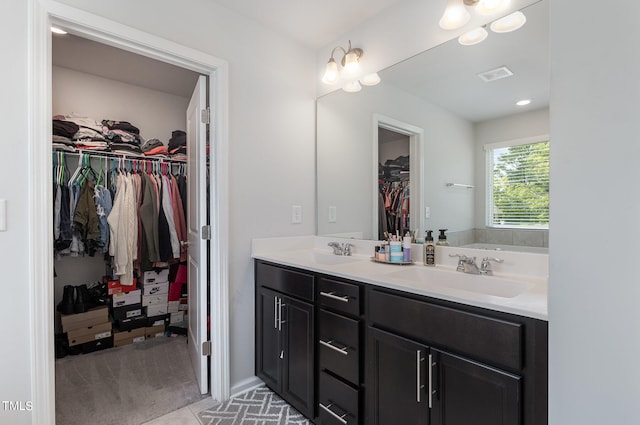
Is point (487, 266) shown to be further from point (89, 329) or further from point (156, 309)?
point (89, 329)

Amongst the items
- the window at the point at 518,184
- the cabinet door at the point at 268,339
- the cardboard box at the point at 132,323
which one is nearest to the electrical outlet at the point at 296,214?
the cabinet door at the point at 268,339

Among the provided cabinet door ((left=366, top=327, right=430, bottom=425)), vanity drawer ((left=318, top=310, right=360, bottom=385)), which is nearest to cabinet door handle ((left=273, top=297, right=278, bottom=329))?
vanity drawer ((left=318, top=310, right=360, bottom=385))

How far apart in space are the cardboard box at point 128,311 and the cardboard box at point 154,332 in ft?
0.53

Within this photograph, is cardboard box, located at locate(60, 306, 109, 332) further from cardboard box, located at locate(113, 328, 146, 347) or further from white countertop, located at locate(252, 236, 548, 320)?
white countertop, located at locate(252, 236, 548, 320)

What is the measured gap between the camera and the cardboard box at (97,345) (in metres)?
2.60

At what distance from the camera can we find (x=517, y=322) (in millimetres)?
960

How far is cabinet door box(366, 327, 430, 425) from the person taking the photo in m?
1.20

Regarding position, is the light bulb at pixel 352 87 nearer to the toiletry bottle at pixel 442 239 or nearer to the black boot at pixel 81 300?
the toiletry bottle at pixel 442 239

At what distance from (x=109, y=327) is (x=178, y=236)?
934 mm

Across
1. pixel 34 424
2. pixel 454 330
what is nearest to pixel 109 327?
pixel 34 424

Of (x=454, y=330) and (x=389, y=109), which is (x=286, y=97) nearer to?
(x=389, y=109)

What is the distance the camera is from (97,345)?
2.65m

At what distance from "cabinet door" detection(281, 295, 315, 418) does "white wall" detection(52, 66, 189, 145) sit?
8.19ft

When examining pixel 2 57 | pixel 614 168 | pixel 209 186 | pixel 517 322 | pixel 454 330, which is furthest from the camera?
pixel 209 186
